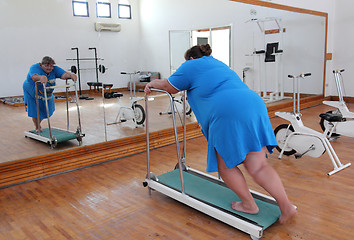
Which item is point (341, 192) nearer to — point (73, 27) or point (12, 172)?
point (12, 172)

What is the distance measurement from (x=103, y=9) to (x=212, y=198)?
117 inches

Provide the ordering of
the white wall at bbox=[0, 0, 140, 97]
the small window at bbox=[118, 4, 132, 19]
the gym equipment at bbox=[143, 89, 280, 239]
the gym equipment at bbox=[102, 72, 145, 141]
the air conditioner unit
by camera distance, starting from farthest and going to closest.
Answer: the gym equipment at bbox=[102, 72, 145, 141], the small window at bbox=[118, 4, 132, 19], the air conditioner unit, the white wall at bbox=[0, 0, 140, 97], the gym equipment at bbox=[143, 89, 280, 239]

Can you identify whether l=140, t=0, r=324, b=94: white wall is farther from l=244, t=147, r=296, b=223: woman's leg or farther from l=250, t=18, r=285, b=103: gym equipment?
l=244, t=147, r=296, b=223: woman's leg

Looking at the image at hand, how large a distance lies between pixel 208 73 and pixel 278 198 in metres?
1.07

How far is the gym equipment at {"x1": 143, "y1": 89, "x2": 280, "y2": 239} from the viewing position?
2244 mm

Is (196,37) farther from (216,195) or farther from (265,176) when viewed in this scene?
(265,176)

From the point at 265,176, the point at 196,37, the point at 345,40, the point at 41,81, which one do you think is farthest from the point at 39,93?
the point at 345,40

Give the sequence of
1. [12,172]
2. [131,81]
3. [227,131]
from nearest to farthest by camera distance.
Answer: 1. [227,131]
2. [12,172]
3. [131,81]

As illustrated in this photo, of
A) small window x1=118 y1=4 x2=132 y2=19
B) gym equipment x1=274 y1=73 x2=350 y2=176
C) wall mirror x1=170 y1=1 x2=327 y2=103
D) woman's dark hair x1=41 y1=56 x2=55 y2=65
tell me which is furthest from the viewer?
wall mirror x1=170 y1=1 x2=327 y2=103

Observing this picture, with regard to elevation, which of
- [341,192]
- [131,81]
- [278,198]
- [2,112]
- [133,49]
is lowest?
[341,192]

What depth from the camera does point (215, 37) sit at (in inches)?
248

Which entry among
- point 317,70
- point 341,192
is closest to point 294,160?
point 341,192

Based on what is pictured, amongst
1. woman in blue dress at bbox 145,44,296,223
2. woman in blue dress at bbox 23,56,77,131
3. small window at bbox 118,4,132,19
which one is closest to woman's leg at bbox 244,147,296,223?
woman in blue dress at bbox 145,44,296,223

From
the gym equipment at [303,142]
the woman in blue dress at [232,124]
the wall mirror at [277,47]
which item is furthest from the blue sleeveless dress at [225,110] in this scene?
the wall mirror at [277,47]
